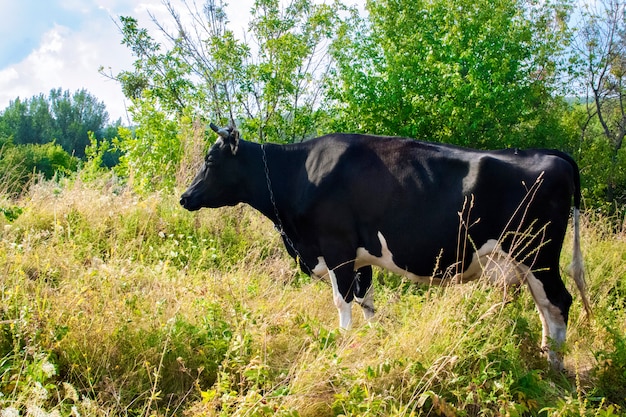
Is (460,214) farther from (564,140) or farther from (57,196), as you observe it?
(564,140)

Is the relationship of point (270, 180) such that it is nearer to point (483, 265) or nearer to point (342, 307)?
point (342, 307)

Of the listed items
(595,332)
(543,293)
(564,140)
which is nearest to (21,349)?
(543,293)

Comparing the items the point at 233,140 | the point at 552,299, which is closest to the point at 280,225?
the point at 233,140

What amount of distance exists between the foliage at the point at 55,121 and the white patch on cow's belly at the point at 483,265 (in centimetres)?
7699

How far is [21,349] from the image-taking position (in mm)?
3848

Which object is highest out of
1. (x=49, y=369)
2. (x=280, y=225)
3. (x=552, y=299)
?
(x=280, y=225)

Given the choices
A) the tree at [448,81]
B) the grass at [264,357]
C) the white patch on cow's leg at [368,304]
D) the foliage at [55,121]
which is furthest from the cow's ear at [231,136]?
the foliage at [55,121]

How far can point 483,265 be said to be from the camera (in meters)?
4.83

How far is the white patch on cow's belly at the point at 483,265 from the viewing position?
4562 mm

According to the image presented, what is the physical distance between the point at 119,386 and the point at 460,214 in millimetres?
2680

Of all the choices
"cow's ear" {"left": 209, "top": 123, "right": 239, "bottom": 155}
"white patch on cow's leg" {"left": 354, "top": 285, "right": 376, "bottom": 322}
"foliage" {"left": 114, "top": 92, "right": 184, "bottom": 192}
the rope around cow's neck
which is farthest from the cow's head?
"foliage" {"left": 114, "top": 92, "right": 184, "bottom": 192}

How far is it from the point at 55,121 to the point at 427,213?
85.0 m

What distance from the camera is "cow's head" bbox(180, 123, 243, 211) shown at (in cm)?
563

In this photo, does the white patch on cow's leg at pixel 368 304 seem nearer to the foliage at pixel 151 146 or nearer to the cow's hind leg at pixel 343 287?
the cow's hind leg at pixel 343 287
